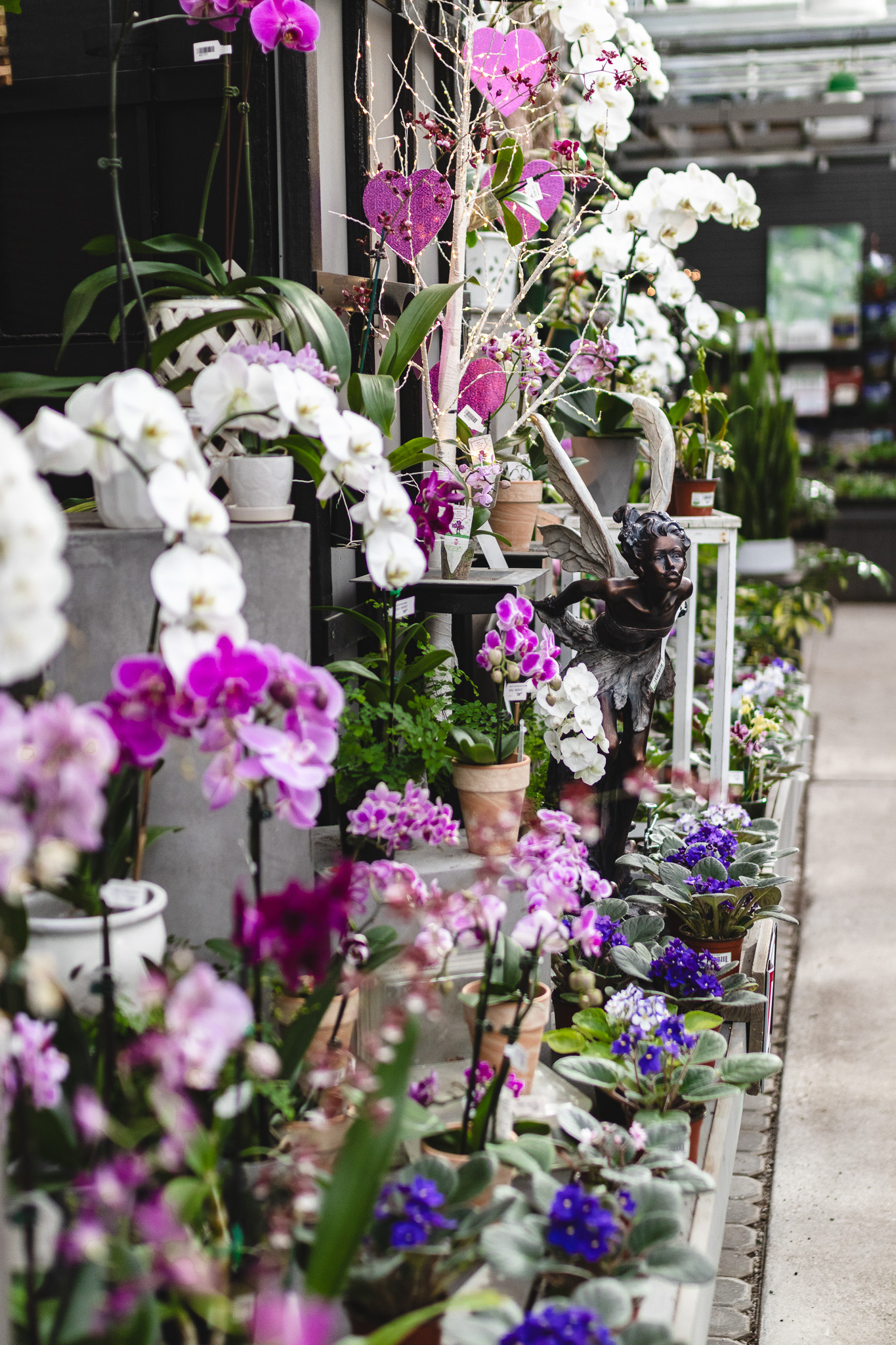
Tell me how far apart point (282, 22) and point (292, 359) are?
491 mm

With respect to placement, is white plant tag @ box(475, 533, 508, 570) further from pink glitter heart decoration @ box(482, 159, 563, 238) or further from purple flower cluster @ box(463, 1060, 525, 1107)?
purple flower cluster @ box(463, 1060, 525, 1107)

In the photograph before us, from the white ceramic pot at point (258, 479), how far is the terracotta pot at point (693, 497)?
1.58 metres

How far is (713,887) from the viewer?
8.01ft

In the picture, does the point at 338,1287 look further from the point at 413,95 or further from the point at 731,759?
the point at 731,759

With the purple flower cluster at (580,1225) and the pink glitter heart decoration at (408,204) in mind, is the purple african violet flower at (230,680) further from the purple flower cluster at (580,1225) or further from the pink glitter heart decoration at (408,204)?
the pink glitter heart decoration at (408,204)

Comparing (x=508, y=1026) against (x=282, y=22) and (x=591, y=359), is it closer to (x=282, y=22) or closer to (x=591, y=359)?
(x=282, y=22)

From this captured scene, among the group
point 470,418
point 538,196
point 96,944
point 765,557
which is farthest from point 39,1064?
point 765,557

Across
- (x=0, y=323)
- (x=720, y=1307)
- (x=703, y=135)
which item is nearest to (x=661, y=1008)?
(x=720, y=1307)

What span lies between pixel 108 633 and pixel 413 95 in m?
1.45

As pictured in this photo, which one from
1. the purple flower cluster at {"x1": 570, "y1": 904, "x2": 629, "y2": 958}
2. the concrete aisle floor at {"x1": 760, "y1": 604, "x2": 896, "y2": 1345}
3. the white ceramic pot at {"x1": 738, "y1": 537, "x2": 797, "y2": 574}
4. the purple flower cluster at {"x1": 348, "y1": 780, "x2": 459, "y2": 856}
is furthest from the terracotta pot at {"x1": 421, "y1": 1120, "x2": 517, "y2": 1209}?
the white ceramic pot at {"x1": 738, "y1": 537, "x2": 797, "y2": 574}

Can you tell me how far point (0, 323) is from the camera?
2365 millimetres

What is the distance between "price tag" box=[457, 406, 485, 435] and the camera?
2338 millimetres

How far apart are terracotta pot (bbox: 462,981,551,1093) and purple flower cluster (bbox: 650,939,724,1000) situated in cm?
44

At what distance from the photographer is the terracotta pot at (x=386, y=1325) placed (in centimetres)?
123
